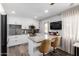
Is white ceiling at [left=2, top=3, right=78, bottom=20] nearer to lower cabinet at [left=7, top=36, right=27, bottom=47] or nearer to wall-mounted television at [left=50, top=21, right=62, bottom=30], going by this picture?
wall-mounted television at [left=50, top=21, right=62, bottom=30]

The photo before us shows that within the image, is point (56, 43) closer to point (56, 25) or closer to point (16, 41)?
point (56, 25)

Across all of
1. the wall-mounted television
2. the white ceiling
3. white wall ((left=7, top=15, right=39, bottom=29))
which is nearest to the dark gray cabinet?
white wall ((left=7, top=15, right=39, bottom=29))

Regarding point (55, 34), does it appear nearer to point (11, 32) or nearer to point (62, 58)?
point (62, 58)

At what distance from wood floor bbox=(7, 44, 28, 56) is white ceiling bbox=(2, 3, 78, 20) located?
51 cm

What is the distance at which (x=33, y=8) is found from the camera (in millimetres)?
1420

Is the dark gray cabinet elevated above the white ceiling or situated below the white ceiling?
below

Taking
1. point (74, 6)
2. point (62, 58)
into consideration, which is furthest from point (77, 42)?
point (74, 6)

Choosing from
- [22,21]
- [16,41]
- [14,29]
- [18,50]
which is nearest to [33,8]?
[22,21]

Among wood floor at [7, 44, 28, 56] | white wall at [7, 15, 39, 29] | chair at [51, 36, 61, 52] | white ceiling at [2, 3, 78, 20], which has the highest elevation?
white ceiling at [2, 3, 78, 20]

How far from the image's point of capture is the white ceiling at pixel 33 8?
4.54 feet

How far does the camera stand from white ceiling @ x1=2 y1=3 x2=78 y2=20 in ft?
4.54

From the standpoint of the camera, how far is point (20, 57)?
142 cm

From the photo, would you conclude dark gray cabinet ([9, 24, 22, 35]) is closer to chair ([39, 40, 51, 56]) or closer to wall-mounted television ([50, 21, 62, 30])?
chair ([39, 40, 51, 56])

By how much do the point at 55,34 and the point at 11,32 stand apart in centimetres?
73
